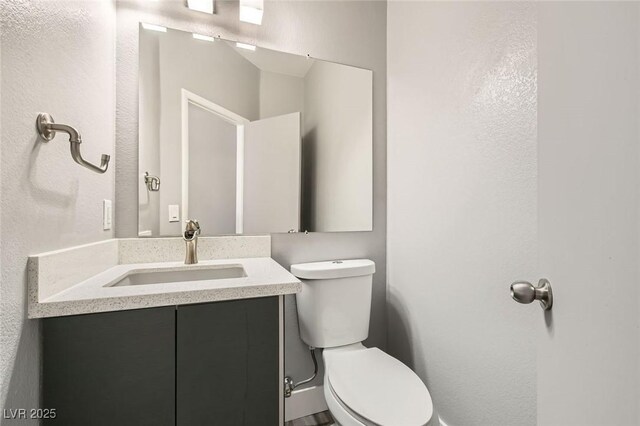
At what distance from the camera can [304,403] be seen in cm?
144

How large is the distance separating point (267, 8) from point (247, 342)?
154 cm

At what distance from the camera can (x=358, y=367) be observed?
1146 millimetres

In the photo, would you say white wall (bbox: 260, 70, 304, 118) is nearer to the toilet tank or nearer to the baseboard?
the toilet tank

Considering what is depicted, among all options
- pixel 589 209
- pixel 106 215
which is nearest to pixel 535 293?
pixel 589 209

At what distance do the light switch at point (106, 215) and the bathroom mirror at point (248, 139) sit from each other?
120 millimetres

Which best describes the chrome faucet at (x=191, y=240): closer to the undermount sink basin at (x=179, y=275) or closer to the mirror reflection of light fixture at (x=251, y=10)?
the undermount sink basin at (x=179, y=275)

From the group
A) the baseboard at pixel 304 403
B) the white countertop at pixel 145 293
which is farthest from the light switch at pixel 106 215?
the baseboard at pixel 304 403

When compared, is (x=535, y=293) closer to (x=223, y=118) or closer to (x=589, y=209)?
(x=589, y=209)

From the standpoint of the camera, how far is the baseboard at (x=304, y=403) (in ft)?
4.58

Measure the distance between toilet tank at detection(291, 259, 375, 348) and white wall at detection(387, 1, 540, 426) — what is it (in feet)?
0.88

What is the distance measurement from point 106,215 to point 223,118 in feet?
2.14

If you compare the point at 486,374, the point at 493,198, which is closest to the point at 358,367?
the point at 486,374

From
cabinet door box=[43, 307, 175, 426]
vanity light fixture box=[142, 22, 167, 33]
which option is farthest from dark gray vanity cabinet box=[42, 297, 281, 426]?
vanity light fixture box=[142, 22, 167, 33]

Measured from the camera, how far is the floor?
54.9 inches
